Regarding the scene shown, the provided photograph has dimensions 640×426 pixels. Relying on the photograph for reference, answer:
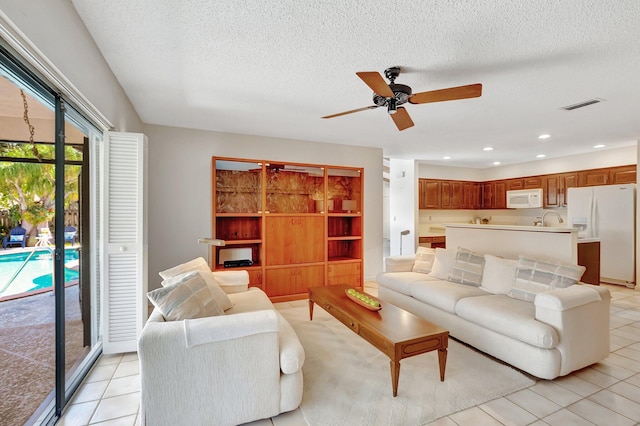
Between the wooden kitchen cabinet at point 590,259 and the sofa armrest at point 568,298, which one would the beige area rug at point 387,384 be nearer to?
the sofa armrest at point 568,298

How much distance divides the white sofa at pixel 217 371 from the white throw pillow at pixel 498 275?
2.44 metres

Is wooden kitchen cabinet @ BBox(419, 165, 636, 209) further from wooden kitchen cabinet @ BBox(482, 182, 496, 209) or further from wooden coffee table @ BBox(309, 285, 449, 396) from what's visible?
wooden coffee table @ BBox(309, 285, 449, 396)

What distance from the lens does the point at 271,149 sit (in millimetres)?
4648

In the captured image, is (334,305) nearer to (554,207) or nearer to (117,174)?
(117,174)

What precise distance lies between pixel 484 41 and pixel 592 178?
18.1ft

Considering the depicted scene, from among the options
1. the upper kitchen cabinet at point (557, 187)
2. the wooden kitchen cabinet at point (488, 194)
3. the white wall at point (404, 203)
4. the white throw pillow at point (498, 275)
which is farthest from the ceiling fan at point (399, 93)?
the wooden kitchen cabinet at point (488, 194)

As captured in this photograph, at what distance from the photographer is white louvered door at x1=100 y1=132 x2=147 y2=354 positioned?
2.72 m

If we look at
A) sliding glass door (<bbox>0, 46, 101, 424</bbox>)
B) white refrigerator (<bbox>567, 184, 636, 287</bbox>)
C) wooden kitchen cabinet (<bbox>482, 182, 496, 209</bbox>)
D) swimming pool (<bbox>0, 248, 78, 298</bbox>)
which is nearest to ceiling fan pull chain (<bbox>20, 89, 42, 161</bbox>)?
sliding glass door (<bbox>0, 46, 101, 424</bbox>)

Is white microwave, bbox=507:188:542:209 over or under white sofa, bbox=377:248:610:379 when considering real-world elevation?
over

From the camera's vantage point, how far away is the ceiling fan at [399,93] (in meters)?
2.05

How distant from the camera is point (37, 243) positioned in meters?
1.82

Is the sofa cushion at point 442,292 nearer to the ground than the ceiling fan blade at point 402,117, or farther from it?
nearer to the ground

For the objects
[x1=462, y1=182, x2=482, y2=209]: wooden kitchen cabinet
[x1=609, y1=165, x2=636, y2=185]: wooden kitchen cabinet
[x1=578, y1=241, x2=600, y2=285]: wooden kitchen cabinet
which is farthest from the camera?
[x1=462, y1=182, x2=482, y2=209]: wooden kitchen cabinet

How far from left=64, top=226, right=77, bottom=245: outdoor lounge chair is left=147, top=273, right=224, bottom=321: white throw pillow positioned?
0.77 m
